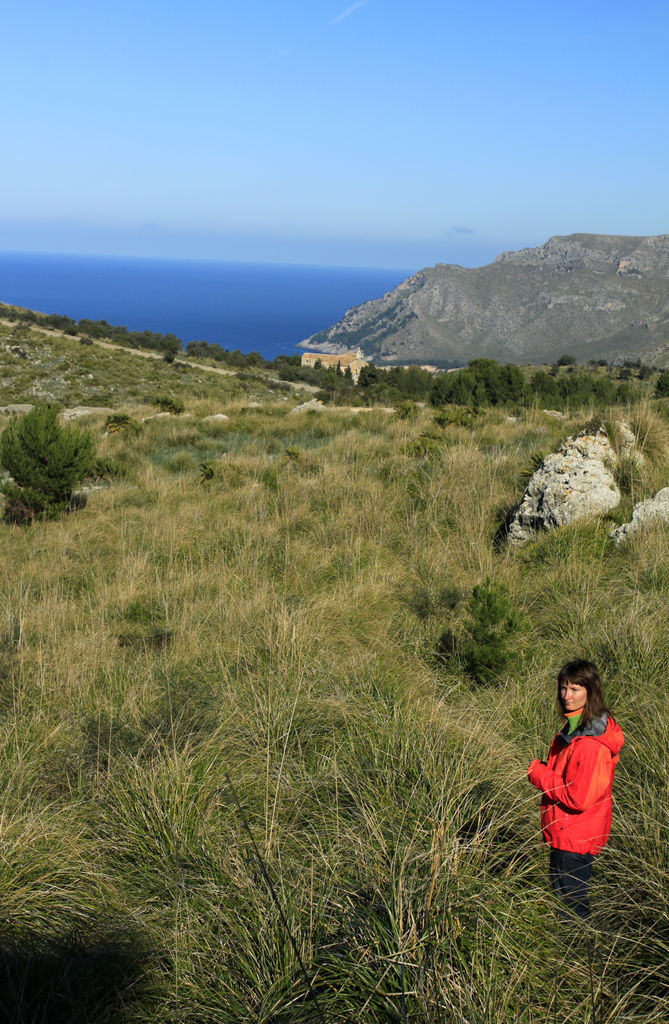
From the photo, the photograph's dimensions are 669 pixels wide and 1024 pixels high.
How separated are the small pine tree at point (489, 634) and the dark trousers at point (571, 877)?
4.71ft

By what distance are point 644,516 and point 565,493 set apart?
646 millimetres

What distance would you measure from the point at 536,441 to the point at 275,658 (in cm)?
618

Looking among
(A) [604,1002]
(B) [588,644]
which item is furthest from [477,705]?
(A) [604,1002]

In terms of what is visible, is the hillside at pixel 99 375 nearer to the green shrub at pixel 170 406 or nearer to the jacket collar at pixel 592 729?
the green shrub at pixel 170 406

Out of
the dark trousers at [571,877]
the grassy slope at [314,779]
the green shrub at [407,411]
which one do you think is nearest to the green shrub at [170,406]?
the green shrub at [407,411]

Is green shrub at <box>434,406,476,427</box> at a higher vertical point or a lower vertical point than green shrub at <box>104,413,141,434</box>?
higher

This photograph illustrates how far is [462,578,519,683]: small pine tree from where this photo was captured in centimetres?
348

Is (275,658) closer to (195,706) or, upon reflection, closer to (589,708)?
(195,706)

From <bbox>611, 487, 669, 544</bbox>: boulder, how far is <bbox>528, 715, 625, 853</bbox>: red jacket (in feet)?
9.90

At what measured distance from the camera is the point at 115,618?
171 inches

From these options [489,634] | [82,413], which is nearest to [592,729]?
[489,634]

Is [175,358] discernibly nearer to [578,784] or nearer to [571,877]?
[578,784]

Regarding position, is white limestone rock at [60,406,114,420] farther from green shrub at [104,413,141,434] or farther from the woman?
the woman

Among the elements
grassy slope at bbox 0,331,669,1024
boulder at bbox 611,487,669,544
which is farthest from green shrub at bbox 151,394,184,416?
boulder at bbox 611,487,669,544
